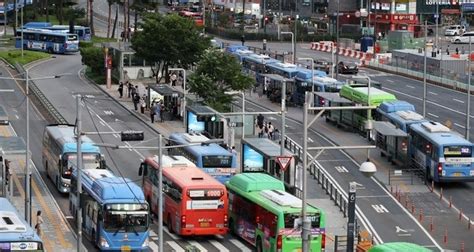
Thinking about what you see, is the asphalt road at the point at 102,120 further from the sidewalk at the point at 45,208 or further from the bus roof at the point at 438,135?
the bus roof at the point at 438,135

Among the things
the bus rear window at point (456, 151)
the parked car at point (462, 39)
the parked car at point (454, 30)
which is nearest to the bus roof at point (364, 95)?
the bus rear window at point (456, 151)

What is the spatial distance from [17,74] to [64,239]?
63513 millimetres

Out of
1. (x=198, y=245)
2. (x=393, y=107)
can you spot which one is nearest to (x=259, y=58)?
(x=393, y=107)

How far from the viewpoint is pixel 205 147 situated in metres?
66.0

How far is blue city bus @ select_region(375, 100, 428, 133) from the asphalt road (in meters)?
15.5

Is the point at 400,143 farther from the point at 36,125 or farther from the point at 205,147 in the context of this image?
the point at 36,125

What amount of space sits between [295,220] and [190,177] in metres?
7.30

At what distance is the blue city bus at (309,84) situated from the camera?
101250 mm

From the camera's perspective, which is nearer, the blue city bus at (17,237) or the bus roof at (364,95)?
the blue city bus at (17,237)

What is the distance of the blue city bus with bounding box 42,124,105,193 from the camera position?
6531cm

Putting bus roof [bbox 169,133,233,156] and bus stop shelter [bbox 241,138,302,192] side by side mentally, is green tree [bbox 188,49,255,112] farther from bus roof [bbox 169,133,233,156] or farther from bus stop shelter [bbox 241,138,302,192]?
bus roof [bbox 169,133,233,156]

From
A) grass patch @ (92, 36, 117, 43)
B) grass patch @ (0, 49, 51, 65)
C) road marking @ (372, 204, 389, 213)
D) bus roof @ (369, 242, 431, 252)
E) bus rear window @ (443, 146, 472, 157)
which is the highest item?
grass patch @ (92, 36, 117, 43)

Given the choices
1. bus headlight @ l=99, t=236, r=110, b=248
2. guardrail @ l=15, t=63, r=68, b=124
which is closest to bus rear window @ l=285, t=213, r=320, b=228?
bus headlight @ l=99, t=236, r=110, b=248

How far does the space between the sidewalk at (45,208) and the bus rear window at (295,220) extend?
9.77 m
